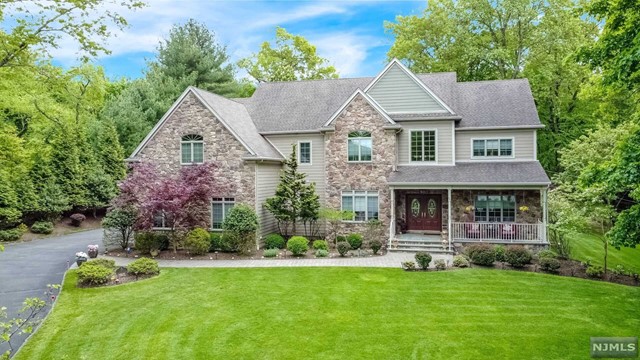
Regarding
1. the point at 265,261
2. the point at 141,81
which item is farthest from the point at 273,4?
the point at 141,81

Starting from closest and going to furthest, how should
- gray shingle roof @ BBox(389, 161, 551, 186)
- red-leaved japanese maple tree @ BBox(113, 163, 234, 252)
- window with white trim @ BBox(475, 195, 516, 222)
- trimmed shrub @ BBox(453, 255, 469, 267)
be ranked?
trimmed shrub @ BBox(453, 255, 469, 267), red-leaved japanese maple tree @ BBox(113, 163, 234, 252), gray shingle roof @ BBox(389, 161, 551, 186), window with white trim @ BBox(475, 195, 516, 222)

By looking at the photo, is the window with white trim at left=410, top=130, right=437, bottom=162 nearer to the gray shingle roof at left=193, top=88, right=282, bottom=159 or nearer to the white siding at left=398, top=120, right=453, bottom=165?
the white siding at left=398, top=120, right=453, bottom=165

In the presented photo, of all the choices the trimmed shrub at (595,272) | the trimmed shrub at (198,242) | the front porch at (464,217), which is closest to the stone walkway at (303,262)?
the trimmed shrub at (198,242)

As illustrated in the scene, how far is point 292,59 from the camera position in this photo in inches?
1769

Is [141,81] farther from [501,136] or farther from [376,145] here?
[501,136]

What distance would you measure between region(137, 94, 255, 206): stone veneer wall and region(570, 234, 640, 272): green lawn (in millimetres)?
15532

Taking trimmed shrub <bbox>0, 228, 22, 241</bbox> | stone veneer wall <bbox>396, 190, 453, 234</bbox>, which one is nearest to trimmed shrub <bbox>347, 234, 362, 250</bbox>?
stone veneer wall <bbox>396, 190, 453, 234</bbox>

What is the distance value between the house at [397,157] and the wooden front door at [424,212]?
53 mm

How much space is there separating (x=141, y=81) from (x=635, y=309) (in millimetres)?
38910

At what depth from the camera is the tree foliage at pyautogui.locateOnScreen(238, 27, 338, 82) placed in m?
44.5

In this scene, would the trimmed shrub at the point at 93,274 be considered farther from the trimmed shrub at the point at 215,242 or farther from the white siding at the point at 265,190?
the white siding at the point at 265,190

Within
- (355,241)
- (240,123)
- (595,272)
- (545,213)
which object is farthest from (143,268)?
(545,213)

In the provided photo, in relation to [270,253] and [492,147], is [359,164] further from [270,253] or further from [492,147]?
[492,147]

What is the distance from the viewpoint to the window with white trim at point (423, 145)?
22.1 m
